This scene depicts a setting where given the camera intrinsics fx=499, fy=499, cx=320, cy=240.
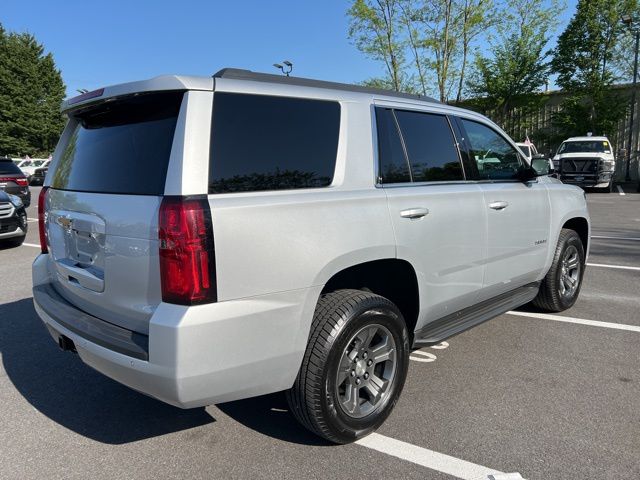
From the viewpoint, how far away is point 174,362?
2.13 m

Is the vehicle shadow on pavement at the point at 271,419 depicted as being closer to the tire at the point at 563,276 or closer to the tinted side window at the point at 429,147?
the tinted side window at the point at 429,147

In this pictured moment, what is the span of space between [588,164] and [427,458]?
21067 mm

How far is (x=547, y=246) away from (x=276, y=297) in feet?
10.2

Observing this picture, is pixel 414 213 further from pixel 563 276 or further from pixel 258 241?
pixel 563 276

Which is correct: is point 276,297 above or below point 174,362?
above

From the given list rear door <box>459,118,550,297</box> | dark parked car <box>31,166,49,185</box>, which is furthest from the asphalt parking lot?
dark parked car <box>31,166,49,185</box>

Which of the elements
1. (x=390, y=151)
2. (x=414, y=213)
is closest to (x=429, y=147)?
(x=390, y=151)

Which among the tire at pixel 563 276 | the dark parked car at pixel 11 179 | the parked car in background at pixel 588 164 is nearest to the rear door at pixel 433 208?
the tire at pixel 563 276

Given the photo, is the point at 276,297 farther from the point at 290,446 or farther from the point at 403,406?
the point at 403,406

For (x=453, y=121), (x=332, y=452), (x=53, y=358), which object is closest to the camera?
(x=332, y=452)

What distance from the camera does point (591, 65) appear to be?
2769 cm

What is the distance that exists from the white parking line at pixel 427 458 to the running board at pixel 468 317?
2.12 feet

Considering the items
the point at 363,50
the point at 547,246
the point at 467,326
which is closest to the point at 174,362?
the point at 467,326

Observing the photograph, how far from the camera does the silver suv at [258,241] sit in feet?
7.25
